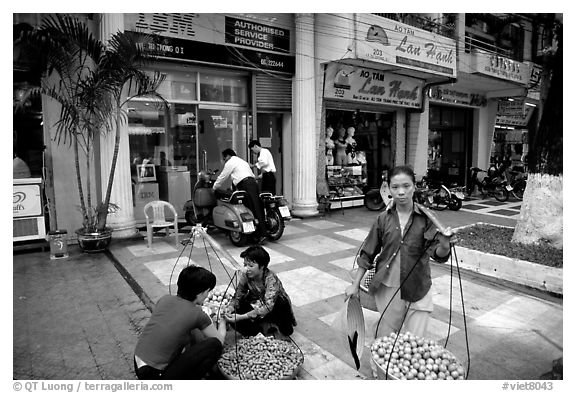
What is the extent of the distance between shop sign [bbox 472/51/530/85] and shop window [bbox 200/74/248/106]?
21.0 feet

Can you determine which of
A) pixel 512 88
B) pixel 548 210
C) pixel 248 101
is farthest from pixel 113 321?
pixel 512 88

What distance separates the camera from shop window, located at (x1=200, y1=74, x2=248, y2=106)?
27.5 feet

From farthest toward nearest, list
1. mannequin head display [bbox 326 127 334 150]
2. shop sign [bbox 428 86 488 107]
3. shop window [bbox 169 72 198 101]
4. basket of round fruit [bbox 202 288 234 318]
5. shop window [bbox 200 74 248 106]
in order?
shop sign [bbox 428 86 488 107] < mannequin head display [bbox 326 127 334 150] < shop window [bbox 200 74 248 106] < shop window [bbox 169 72 198 101] < basket of round fruit [bbox 202 288 234 318]

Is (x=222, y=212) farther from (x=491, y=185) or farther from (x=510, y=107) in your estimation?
(x=510, y=107)

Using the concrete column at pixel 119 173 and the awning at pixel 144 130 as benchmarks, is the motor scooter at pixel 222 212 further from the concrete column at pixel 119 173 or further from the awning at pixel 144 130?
the awning at pixel 144 130

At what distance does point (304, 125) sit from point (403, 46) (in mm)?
2866

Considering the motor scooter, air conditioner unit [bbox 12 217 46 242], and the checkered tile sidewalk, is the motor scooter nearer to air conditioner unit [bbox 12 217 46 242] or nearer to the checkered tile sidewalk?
the checkered tile sidewalk

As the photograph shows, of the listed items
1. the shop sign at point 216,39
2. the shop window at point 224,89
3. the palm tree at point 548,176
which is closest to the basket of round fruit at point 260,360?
the palm tree at point 548,176

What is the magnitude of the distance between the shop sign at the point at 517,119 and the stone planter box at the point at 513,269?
11.1 m

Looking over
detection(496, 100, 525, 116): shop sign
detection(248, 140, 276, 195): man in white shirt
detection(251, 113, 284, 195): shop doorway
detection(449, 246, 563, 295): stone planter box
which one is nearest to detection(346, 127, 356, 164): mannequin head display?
detection(251, 113, 284, 195): shop doorway

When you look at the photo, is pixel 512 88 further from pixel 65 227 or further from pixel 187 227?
pixel 65 227

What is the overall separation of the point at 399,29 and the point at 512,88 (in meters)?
6.37

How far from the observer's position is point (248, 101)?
8906 mm

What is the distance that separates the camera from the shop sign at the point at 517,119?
1511 centimetres
